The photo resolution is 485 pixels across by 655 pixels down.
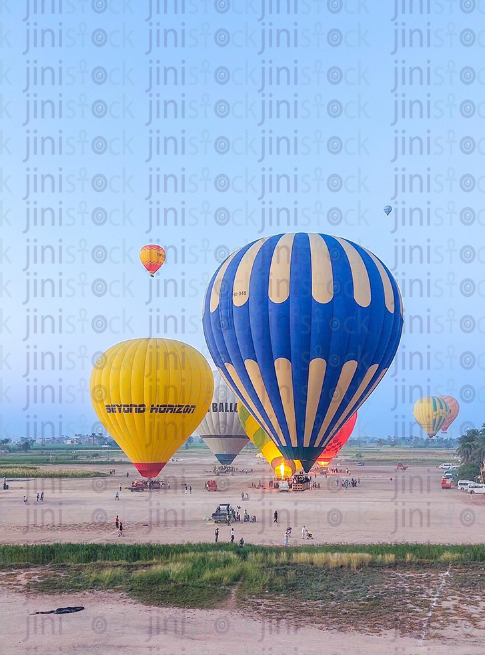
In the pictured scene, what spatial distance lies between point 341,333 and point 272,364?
13.8 feet

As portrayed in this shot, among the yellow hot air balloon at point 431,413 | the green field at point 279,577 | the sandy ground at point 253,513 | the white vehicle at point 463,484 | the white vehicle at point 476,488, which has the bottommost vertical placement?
the yellow hot air balloon at point 431,413

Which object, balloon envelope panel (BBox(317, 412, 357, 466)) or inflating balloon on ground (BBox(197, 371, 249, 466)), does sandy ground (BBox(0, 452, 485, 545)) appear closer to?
balloon envelope panel (BBox(317, 412, 357, 466))

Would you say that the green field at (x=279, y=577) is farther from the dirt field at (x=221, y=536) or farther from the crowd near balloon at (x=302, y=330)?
the crowd near balloon at (x=302, y=330)

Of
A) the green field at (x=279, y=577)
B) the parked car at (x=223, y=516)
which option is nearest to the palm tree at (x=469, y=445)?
the parked car at (x=223, y=516)

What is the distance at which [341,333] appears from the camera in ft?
123

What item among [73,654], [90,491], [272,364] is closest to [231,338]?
[272,364]

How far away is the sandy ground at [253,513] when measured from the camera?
1199 inches

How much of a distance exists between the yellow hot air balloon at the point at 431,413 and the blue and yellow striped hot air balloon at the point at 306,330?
3996 inches

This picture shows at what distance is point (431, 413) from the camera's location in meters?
137

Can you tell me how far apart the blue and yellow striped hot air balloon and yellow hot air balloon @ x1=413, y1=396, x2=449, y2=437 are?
10150 centimetres

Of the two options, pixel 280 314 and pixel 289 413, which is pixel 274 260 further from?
pixel 289 413

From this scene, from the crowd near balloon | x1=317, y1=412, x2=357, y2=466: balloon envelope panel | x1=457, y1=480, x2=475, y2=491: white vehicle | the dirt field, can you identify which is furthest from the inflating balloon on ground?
the crowd near balloon

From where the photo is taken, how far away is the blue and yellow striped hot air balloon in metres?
37.4

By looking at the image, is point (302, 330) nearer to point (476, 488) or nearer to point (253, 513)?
point (253, 513)
